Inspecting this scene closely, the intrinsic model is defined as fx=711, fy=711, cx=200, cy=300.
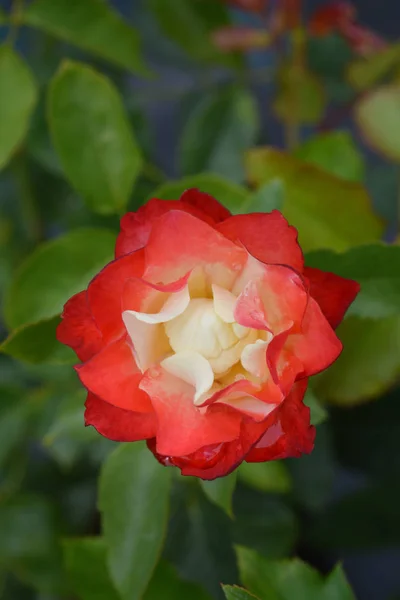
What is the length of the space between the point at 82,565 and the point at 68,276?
202 mm

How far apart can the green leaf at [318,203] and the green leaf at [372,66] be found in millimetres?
153

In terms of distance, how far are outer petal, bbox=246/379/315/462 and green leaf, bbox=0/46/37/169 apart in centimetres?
26

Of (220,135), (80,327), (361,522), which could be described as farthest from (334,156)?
(361,522)

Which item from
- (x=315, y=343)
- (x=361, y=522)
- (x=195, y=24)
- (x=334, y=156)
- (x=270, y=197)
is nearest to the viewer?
(x=315, y=343)

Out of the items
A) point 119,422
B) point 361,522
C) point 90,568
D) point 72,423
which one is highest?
point 119,422

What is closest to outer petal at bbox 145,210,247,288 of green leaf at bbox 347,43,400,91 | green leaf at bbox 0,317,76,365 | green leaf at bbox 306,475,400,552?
green leaf at bbox 0,317,76,365

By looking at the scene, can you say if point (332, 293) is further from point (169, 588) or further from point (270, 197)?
point (169, 588)

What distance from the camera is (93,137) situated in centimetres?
46

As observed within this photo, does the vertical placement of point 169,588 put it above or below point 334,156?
below

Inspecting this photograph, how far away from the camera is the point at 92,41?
50 cm

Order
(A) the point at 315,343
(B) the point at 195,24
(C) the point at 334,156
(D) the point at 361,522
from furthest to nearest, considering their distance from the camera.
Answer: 1. (D) the point at 361,522
2. (B) the point at 195,24
3. (C) the point at 334,156
4. (A) the point at 315,343

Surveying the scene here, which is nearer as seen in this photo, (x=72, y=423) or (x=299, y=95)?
(x=72, y=423)

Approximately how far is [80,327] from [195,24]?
387 mm

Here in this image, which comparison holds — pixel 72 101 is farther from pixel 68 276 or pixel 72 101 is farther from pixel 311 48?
pixel 311 48
